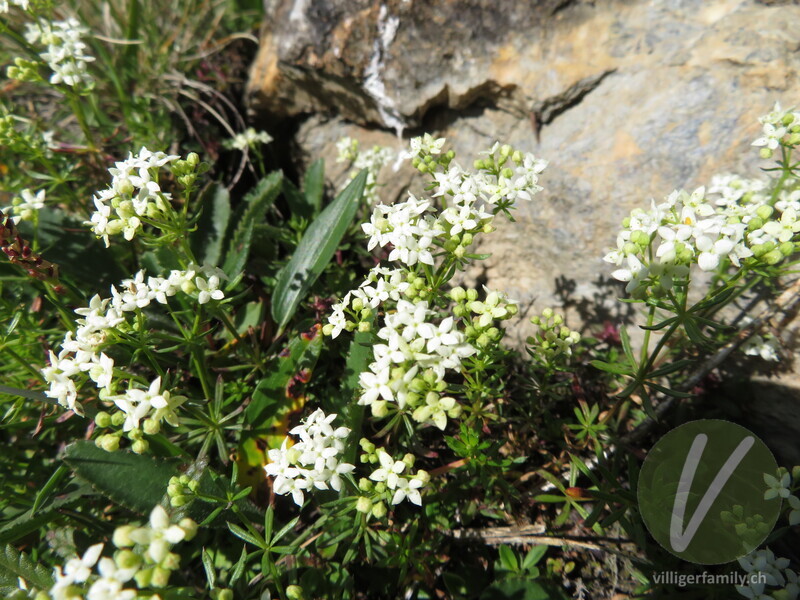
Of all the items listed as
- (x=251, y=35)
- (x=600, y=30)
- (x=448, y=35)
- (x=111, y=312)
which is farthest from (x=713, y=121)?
(x=251, y=35)

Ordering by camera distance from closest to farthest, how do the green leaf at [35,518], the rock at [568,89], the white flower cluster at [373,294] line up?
the white flower cluster at [373,294]
the green leaf at [35,518]
the rock at [568,89]

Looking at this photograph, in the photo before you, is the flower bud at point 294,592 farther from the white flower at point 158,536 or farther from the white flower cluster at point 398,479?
the white flower at point 158,536

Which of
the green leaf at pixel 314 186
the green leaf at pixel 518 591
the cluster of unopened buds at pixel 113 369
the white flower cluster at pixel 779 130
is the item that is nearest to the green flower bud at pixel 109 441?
the cluster of unopened buds at pixel 113 369

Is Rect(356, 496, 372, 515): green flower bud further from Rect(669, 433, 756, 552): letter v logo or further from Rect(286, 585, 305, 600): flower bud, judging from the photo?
Rect(669, 433, 756, 552): letter v logo

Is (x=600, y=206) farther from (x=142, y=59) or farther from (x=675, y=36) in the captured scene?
(x=142, y=59)

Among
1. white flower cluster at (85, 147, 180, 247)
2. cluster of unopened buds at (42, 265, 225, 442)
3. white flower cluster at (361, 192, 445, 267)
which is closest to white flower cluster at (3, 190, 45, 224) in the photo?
white flower cluster at (85, 147, 180, 247)

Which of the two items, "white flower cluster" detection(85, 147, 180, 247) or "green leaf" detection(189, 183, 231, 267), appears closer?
"white flower cluster" detection(85, 147, 180, 247)
